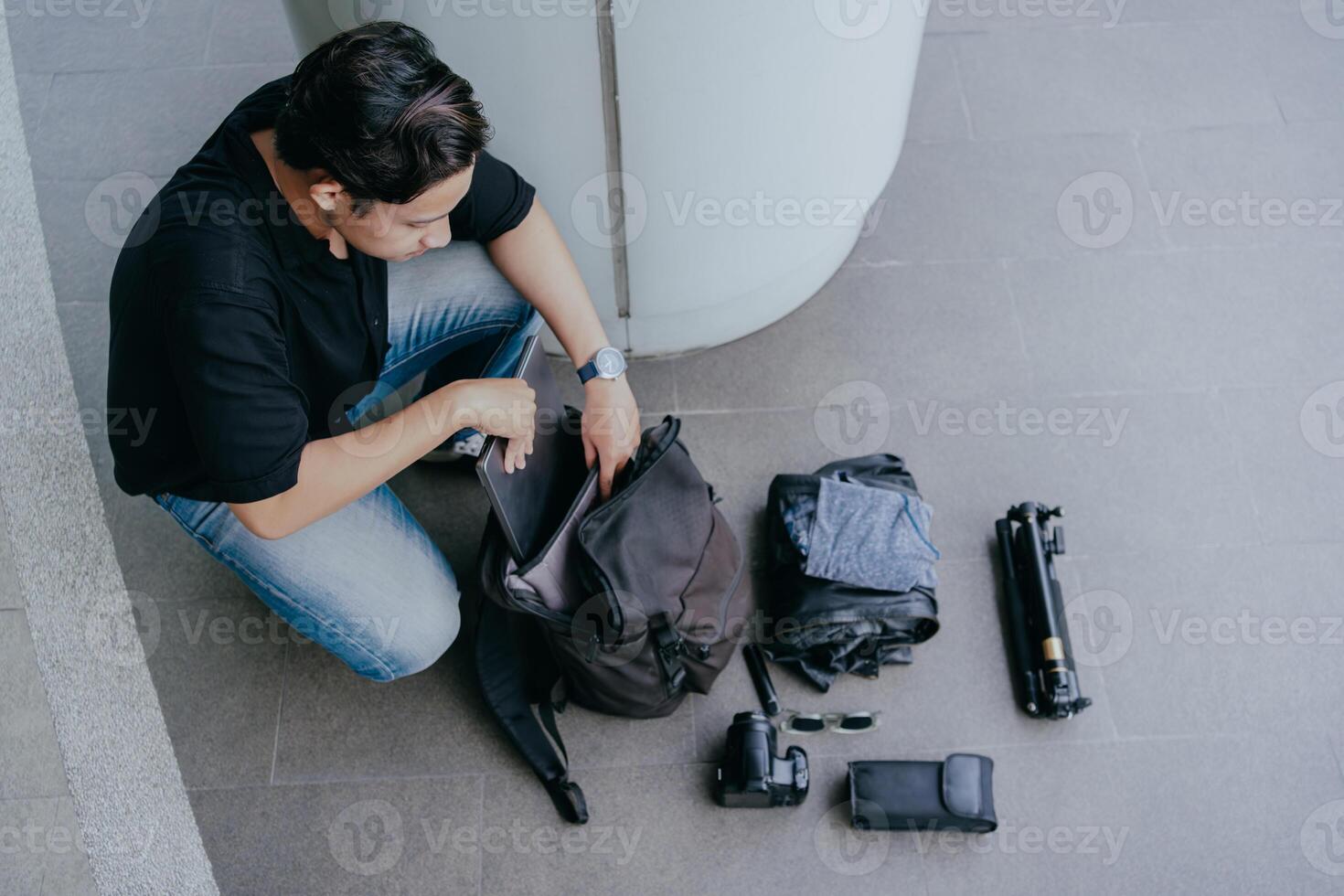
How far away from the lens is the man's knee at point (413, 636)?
1.55 m

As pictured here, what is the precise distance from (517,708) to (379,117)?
1017 mm

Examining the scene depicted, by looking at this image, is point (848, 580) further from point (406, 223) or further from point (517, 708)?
point (406, 223)

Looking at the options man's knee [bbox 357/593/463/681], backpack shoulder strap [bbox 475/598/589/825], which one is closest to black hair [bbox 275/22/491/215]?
man's knee [bbox 357/593/463/681]

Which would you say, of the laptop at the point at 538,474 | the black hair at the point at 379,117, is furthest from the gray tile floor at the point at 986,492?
the black hair at the point at 379,117

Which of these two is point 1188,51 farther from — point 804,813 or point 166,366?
point 166,366

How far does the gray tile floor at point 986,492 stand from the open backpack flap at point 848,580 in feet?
0.26

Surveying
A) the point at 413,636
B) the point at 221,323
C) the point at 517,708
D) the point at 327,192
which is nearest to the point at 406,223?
the point at 327,192

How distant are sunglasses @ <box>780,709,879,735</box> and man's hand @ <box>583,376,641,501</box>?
0.51 meters

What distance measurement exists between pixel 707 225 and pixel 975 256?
73cm

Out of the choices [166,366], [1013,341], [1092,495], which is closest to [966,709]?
[1092,495]

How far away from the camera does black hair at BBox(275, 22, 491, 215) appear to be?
40.8 inches

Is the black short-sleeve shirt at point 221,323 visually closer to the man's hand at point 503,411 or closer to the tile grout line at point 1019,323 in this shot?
the man's hand at point 503,411

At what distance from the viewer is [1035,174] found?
2.34 m

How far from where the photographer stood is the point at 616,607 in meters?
1.45
